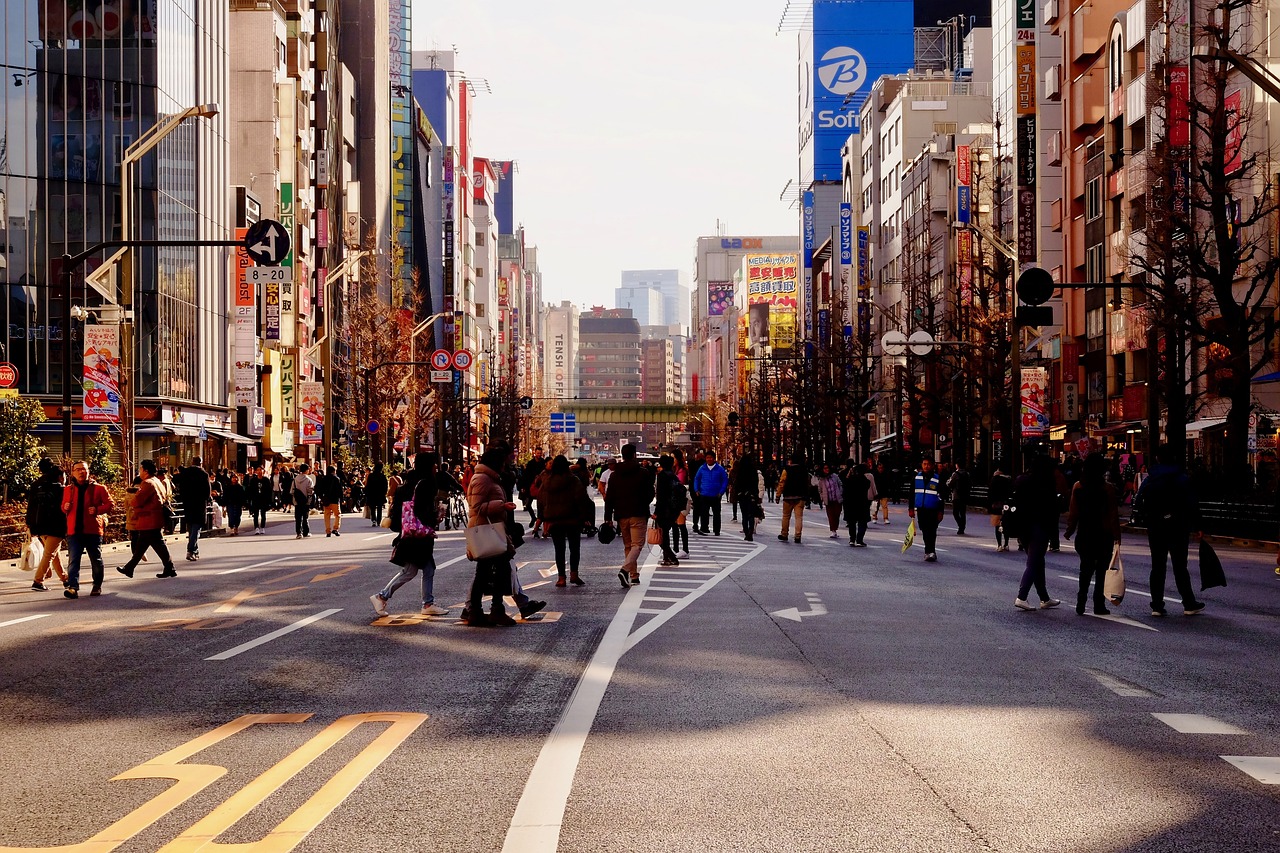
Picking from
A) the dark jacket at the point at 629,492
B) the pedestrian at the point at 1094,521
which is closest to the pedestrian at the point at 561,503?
the dark jacket at the point at 629,492

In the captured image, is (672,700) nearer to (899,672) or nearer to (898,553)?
(899,672)

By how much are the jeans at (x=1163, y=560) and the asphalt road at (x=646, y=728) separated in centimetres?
34

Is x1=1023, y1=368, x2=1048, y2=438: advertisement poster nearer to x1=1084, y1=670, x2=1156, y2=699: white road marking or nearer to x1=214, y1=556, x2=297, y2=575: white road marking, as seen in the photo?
x1=214, y1=556, x2=297, y2=575: white road marking

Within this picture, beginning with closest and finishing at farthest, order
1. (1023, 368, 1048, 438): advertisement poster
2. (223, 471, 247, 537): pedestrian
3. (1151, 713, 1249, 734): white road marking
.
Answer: (1151, 713, 1249, 734): white road marking → (223, 471, 247, 537): pedestrian → (1023, 368, 1048, 438): advertisement poster

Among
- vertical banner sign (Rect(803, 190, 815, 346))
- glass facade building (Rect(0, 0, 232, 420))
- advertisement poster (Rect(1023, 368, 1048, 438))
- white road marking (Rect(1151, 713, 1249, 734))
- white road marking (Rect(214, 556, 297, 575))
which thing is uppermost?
vertical banner sign (Rect(803, 190, 815, 346))

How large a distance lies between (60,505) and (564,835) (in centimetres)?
1594

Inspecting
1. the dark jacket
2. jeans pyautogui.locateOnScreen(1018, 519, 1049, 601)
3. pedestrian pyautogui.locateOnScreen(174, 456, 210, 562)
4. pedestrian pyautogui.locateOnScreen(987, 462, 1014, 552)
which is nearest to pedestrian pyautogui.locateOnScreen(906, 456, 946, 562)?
pedestrian pyautogui.locateOnScreen(987, 462, 1014, 552)

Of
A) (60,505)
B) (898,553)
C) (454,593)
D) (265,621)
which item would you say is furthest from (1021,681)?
(898,553)

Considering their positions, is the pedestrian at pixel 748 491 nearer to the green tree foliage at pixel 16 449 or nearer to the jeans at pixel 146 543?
the jeans at pixel 146 543

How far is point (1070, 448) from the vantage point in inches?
2410

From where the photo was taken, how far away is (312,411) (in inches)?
2345

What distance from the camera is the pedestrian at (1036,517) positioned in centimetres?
1634

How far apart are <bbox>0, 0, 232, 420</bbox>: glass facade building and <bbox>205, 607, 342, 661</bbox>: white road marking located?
3915 cm

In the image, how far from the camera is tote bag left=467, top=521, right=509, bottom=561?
14312 mm
